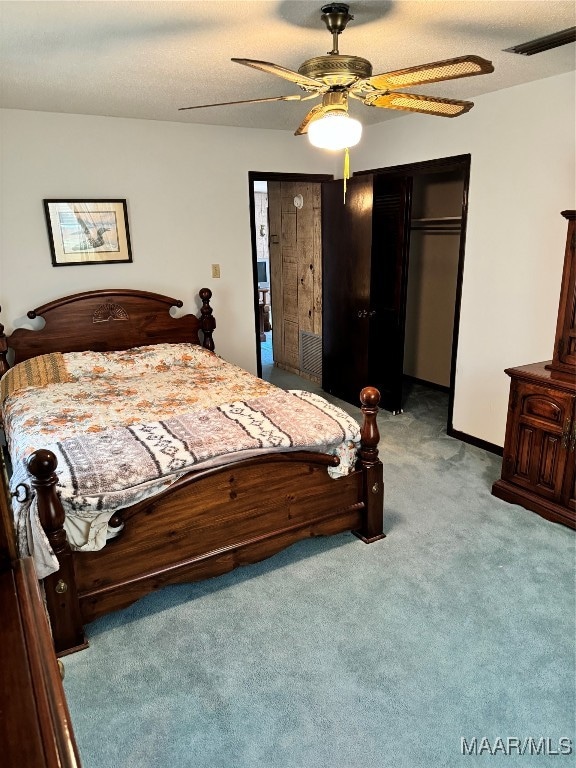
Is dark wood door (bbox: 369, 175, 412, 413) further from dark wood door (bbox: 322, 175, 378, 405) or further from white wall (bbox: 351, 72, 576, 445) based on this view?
white wall (bbox: 351, 72, 576, 445)

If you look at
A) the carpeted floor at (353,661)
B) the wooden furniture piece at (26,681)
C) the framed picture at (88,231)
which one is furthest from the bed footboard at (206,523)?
the framed picture at (88,231)

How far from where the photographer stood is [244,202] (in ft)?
14.4

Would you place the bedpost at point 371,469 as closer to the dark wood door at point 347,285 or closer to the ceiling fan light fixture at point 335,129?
the ceiling fan light fixture at point 335,129

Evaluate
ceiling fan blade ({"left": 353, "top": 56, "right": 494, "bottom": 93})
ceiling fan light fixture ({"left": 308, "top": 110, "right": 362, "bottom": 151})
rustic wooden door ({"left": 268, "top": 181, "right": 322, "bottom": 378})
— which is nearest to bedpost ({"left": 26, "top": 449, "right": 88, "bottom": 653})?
ceiling fan light fixture ({"left": 308, "top": 110, "right": 362, "bottom": 151})

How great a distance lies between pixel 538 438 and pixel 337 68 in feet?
7.08

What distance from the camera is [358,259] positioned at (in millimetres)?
4496

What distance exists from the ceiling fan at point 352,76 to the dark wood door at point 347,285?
2241mm

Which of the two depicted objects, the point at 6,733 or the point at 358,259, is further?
the point at 358,259

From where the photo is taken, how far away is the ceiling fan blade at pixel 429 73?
1.61 m

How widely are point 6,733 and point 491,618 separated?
203 cm

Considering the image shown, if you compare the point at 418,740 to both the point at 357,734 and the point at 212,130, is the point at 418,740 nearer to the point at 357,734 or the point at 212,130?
the point at 357,734

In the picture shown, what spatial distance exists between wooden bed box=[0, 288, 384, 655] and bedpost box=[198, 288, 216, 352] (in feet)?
6.81

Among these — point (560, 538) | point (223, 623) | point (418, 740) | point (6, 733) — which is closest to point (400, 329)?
point (560, 538)

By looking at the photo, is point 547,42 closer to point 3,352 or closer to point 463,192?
point 463,192
